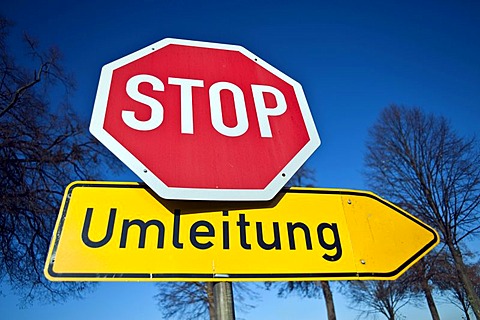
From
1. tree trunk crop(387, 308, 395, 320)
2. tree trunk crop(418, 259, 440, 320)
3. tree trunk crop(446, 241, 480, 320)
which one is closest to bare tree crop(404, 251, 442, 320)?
tree trunk crop(418, 259, 440, 320)

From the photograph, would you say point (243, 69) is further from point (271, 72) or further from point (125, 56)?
point (125, 56)

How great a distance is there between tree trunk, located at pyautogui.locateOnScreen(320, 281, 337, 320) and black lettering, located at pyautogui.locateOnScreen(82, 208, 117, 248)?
15.3m

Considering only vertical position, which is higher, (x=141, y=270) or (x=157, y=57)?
(x=157, y=57)

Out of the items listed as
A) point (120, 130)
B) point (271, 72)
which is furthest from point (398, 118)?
point (120, 130)

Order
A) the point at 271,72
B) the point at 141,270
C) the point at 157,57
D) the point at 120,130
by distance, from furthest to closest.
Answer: the point at 271,72 < the point at 157,57 < the point at 120,130 < the point at 141,270

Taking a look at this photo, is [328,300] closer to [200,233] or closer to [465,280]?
[465,280]

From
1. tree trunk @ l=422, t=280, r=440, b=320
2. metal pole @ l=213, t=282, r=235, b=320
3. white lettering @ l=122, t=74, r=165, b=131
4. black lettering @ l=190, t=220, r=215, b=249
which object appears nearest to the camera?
metal pole @ l=213, t=282, r=235, b=320

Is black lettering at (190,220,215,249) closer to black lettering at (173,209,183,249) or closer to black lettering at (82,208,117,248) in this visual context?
black lettering at (173,209,183,249)

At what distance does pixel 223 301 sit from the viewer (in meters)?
1.03

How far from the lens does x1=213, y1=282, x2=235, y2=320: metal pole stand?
1.00m

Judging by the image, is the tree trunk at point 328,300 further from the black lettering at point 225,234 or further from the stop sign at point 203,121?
the black lettering at point 225,234

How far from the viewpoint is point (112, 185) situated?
1202 millimetres

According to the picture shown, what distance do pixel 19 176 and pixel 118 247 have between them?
6.73 meters

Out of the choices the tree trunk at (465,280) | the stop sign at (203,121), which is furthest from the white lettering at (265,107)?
the tree trunk at (465,280)
